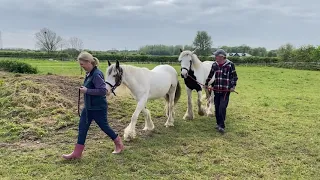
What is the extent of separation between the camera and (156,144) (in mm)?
5648

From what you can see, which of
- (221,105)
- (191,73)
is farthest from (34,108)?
(221,105)

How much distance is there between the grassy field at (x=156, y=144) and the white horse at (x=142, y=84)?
1.12ft

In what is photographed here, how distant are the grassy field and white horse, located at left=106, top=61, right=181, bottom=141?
34 centimetres

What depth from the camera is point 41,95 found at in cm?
812

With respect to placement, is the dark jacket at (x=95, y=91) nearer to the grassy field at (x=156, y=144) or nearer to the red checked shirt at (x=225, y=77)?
the grassy field at (x=156, y=144)

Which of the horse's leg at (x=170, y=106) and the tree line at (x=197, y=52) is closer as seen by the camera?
the horse's leg at (x=170, y=106)

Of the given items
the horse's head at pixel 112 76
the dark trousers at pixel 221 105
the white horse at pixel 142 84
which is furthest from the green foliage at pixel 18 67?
the dark trousers at pixel 221 105

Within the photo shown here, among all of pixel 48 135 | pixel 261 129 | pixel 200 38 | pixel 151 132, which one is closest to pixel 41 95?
pixel 48 135

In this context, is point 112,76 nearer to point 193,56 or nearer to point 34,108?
point 193,56

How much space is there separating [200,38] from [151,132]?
172 feet

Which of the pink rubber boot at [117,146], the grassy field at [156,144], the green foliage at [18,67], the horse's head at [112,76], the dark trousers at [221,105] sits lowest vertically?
the grassy field at [156,144]

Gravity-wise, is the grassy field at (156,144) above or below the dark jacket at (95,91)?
below

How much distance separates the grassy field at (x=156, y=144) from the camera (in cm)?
435

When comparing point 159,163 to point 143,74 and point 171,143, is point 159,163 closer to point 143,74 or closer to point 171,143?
point 171,143
